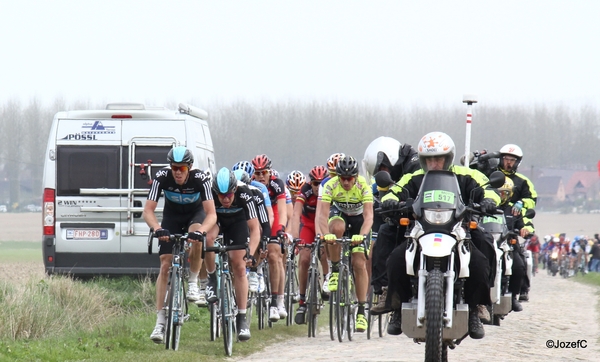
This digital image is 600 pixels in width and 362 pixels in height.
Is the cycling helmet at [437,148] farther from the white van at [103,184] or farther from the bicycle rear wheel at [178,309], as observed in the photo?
the white van at [103,184]

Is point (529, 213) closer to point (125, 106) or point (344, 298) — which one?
point (344, 298)

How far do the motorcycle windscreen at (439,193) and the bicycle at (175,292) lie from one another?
298 centimetres

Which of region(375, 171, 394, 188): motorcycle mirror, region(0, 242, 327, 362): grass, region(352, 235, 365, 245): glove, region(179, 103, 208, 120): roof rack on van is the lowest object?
region(0, 242, 327, 362): grass

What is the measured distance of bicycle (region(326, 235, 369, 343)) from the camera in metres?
12.5

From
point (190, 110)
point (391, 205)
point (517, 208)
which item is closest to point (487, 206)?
point (391, 205)

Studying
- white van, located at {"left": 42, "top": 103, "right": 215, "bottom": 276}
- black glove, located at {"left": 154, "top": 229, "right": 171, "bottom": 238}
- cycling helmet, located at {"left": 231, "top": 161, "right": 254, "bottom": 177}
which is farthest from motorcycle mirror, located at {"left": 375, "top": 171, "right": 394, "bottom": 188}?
white van, located at {"left": 42, "top": 103, "right": 215, "bottom": 276}

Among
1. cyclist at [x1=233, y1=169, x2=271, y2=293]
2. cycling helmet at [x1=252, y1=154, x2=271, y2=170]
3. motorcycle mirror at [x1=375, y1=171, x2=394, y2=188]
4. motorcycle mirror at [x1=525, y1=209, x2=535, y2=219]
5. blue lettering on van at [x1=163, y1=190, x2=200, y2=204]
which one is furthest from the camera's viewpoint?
cycling helmet at [x1=252, y1=154, x2=271, y2=170]

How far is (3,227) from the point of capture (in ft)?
256

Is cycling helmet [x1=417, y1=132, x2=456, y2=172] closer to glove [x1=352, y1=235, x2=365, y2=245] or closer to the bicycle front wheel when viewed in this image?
the bicycle front wheel

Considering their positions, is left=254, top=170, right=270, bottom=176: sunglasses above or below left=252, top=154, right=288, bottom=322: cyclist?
above

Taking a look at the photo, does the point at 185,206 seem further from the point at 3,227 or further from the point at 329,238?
the point at 3,227

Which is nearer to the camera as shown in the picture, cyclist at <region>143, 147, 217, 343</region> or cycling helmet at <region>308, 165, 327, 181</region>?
cyclist at <region>143, 147, 217, 343</region>

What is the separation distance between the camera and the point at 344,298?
1260cm

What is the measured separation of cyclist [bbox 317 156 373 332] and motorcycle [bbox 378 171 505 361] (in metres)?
4.14
